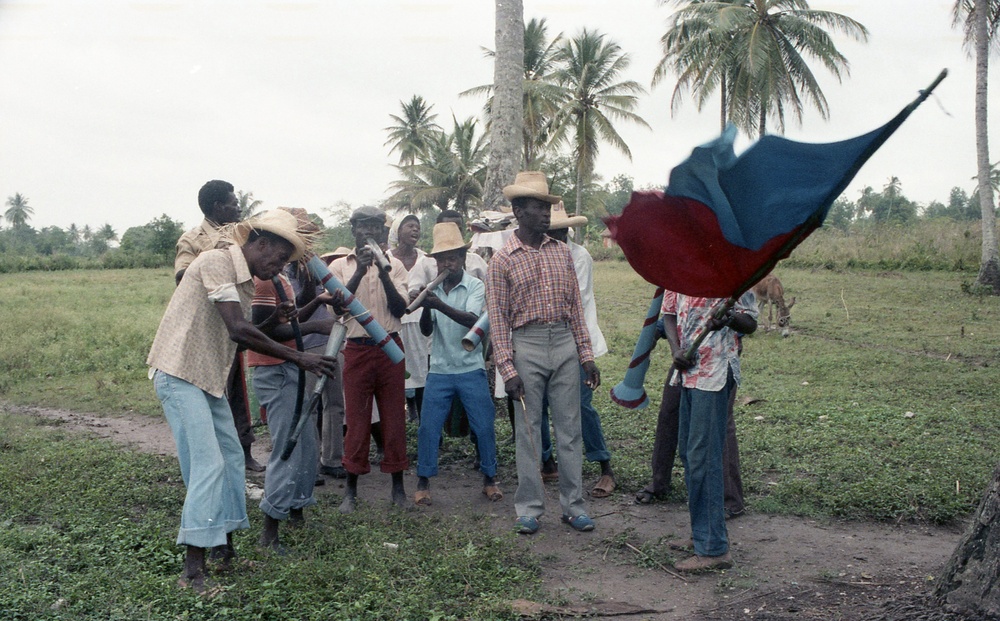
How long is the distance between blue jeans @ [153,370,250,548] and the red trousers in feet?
4.75

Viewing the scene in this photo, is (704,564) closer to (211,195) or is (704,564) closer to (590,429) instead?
(590,429)

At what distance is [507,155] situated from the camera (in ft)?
30.8

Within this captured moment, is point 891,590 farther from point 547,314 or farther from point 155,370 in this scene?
point 155,370

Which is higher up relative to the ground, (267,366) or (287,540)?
(267,366)

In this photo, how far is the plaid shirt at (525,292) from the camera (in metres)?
5.16

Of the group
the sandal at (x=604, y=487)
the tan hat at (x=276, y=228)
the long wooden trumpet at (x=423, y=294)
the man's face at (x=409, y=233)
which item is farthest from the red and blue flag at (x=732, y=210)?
the man's face at (x=409, y=233)

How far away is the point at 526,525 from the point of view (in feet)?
16.7

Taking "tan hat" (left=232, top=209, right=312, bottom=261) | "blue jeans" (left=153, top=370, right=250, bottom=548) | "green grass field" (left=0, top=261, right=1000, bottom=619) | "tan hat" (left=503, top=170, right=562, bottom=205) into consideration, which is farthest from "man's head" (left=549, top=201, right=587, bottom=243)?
"blue jeans" (left=153, top=370, right=250, bottom=548)

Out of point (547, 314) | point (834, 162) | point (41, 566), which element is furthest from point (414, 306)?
point (834, 162)

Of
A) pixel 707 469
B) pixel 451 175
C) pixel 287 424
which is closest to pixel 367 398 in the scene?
pixel 287 424

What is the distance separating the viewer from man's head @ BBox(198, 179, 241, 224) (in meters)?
5.57

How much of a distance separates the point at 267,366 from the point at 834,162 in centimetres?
325

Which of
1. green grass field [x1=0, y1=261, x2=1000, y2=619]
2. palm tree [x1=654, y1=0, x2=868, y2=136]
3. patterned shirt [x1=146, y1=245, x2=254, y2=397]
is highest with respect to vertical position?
palm tree [x1=654, y1=0, x2=868, y2=136]

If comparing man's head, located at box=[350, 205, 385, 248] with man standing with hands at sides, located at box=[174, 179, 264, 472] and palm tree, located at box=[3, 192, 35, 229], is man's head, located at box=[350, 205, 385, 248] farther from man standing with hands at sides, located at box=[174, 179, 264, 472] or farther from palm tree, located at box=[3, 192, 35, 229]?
palm tree, located at box=[3, 192, 35, 229]
